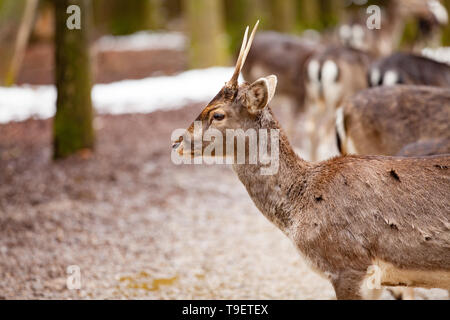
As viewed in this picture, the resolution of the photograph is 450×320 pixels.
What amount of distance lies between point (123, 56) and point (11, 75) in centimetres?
590

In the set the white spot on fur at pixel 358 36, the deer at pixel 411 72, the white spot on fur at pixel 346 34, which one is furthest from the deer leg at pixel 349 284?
the white spot on fur at pixel 346 34

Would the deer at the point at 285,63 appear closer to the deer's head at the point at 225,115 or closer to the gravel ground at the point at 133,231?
the gravel ground at the point at 133,231

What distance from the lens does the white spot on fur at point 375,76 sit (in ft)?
22.5

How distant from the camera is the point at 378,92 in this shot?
5.52 meters

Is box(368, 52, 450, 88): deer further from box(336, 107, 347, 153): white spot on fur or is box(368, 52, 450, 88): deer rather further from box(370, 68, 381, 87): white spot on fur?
box(336, 107, 347, 153): white spot on fur

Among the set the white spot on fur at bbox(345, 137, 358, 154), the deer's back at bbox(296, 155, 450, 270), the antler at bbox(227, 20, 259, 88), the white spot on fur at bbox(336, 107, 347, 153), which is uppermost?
the antler at bbox(227, 20, 259, 88)

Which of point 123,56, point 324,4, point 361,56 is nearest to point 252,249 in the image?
point 361,56

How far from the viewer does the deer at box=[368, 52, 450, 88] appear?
22.2 ft

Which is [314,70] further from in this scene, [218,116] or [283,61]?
[218,116]

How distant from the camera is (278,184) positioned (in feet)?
12.8

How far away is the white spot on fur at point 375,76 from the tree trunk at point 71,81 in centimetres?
359

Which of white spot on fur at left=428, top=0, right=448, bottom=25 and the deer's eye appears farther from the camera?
white spot on fur at left=428, top=0, right=448, bottom=25

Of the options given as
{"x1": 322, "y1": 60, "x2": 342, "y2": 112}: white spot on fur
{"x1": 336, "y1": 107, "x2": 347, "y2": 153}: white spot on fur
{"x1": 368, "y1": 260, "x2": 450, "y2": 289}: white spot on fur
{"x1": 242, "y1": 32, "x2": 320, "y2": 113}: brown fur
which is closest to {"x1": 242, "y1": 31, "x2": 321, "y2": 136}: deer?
{"x1": 242, "y1": 32, "x2": 320, "y2": 113}: brown fur
